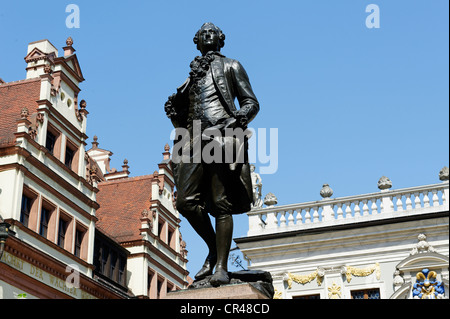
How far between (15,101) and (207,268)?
20544 mm

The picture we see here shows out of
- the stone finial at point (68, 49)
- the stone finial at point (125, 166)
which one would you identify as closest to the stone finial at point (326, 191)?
the stone finial at point (68, 49)

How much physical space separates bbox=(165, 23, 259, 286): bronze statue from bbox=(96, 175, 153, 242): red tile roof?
24.4 meters

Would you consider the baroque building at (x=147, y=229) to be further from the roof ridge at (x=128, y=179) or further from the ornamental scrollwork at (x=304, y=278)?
the ornamental scrollwork at (x=304, y=278)

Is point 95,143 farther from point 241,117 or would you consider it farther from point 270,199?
point 241,117

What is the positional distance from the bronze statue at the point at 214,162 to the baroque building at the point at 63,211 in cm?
1289

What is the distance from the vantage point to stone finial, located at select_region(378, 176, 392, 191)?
22.8m

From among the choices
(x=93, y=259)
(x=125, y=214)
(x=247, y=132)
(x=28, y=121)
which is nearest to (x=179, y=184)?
(x=247, y=132)

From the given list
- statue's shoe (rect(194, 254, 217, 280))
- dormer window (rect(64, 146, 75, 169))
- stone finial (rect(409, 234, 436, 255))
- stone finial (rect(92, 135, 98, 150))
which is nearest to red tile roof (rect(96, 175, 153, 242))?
dormer window (rect(64, 146, 75, 169))

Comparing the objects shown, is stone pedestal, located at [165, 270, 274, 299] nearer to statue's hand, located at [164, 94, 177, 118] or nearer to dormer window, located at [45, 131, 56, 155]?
statue's hand, located at [164, 94, 177, 118]

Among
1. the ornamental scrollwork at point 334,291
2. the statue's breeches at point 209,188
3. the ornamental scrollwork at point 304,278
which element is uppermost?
the ornamental scrollwork at point 304,278

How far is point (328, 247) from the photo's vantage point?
2252cm

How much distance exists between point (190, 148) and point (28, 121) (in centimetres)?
1723

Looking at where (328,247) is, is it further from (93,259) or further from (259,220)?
(93,259)

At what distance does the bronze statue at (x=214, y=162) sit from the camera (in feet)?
18.4
